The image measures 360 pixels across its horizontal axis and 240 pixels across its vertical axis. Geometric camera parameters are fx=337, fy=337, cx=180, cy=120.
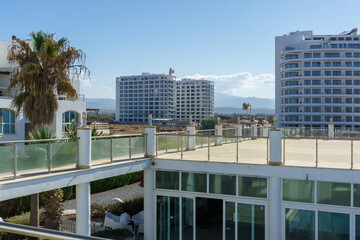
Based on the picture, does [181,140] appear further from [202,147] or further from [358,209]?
[358,209]

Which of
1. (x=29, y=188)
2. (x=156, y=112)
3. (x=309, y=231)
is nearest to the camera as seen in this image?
(x=29, y=188)

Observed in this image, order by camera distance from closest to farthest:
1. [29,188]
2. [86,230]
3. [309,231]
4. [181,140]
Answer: [29,188], [86,230], [309,231], [181,140]

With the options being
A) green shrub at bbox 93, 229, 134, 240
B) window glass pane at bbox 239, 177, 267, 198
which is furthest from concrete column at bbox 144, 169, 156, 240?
window glass pane at bbox 239, 177, 267, 198

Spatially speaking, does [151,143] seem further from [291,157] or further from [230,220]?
[291,157]

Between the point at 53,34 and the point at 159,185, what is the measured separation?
25.8 feet

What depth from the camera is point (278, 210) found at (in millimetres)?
11383

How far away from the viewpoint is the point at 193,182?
12.7m

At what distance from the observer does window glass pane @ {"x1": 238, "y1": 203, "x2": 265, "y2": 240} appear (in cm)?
1171

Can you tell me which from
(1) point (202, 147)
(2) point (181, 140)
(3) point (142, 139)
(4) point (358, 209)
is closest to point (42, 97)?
(3) point (142, 139)

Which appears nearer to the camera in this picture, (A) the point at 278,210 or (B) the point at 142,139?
(A) the point at 278,210

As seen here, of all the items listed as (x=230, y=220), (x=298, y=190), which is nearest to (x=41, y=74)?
(x=230, y=220)

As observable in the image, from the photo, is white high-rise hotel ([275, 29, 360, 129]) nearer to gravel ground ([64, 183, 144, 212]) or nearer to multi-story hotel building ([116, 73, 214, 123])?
gravel ground ([64, 183, 144, 212])

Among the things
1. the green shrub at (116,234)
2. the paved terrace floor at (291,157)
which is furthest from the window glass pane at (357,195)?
the green shrub at (116,234)

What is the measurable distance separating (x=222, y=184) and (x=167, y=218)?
2.68 m
